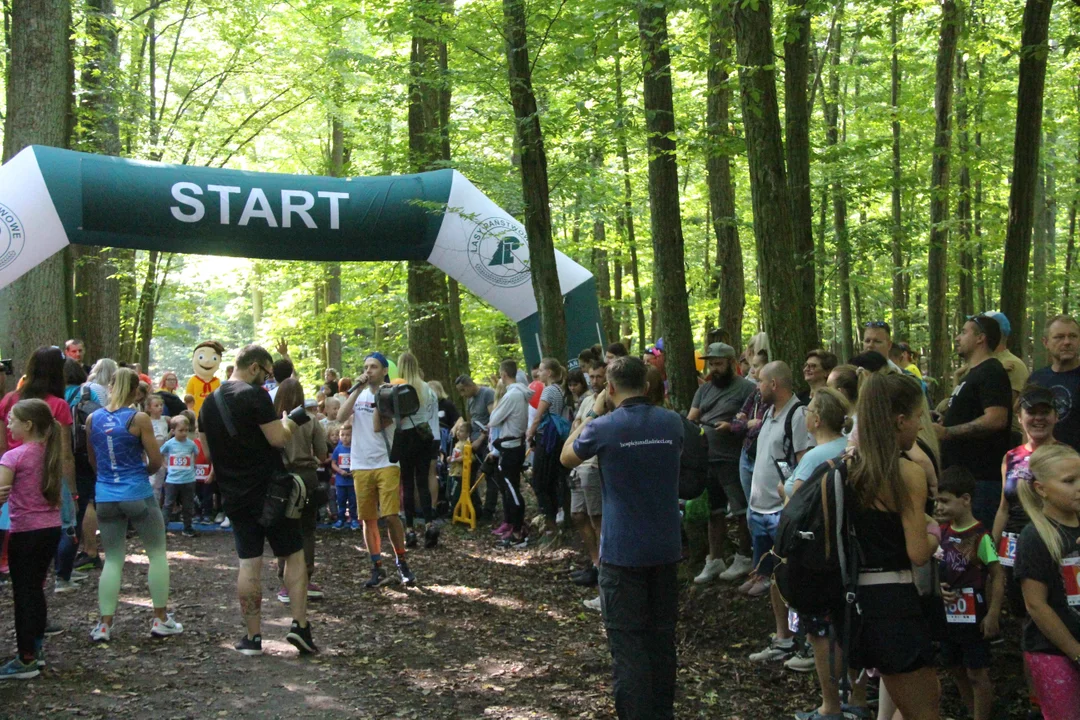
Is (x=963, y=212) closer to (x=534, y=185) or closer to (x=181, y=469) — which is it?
(x=534, y=185)

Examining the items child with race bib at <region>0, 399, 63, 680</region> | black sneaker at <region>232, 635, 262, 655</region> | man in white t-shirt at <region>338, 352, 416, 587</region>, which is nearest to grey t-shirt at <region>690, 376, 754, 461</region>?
man in white t-shirt at <region>338, 352, 416, 587</region>

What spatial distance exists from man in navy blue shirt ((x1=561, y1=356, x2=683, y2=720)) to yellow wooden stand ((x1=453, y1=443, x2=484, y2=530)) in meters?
7.48

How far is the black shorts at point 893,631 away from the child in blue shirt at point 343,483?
8953mm

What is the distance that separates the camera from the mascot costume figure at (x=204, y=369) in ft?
41.8

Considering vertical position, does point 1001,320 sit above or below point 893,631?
above

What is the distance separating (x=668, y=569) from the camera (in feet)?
16.0

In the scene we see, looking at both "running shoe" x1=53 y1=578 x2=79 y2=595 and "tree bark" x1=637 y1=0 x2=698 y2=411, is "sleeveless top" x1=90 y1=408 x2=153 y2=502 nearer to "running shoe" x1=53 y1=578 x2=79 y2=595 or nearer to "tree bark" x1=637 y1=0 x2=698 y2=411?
"running shoe" x1=53 y1=578 x2=79 y2=595

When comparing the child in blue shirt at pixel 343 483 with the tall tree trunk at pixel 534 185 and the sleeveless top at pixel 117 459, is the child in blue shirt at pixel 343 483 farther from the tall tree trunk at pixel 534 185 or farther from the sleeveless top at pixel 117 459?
the sleeveless top at pixel 117 459

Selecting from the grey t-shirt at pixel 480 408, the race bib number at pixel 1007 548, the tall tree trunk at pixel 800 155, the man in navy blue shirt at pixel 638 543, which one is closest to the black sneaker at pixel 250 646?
the man in navy blue shirt at pixel 638 543

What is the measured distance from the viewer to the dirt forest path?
5.57m

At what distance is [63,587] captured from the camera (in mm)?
8195

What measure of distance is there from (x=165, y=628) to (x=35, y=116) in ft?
24.3

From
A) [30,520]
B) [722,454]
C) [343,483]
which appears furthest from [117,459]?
[343,483]

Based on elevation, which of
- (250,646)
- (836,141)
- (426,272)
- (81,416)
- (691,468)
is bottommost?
(250,646)
